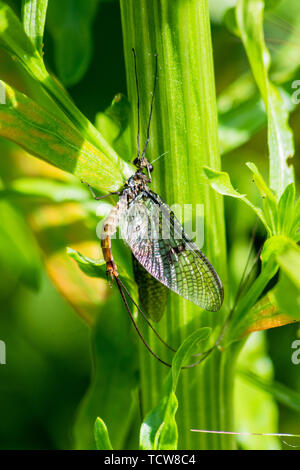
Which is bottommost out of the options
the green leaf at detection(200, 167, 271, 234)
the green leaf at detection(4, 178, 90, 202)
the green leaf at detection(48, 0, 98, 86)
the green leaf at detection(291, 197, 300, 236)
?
the green leaf at detection(291, 197, 300, 236)

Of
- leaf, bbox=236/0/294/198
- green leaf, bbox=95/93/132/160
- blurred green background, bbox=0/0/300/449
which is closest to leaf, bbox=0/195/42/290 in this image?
blurred green background, bbox=0/0/300/449

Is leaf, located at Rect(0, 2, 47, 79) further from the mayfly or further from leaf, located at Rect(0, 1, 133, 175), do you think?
the mayfly

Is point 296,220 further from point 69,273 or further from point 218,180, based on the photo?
point 69,273

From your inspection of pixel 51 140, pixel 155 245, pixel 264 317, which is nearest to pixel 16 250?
pixel 155 245

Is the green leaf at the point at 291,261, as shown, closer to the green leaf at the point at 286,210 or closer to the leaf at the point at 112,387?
the green leaf at the point at 286,210

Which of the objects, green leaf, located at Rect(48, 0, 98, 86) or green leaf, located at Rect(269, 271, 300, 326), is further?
green leaf, located at Rect(48, 0, 98, 86)

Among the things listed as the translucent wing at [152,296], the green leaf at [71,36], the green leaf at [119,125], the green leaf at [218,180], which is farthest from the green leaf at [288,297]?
the green leaf at [71,36]
